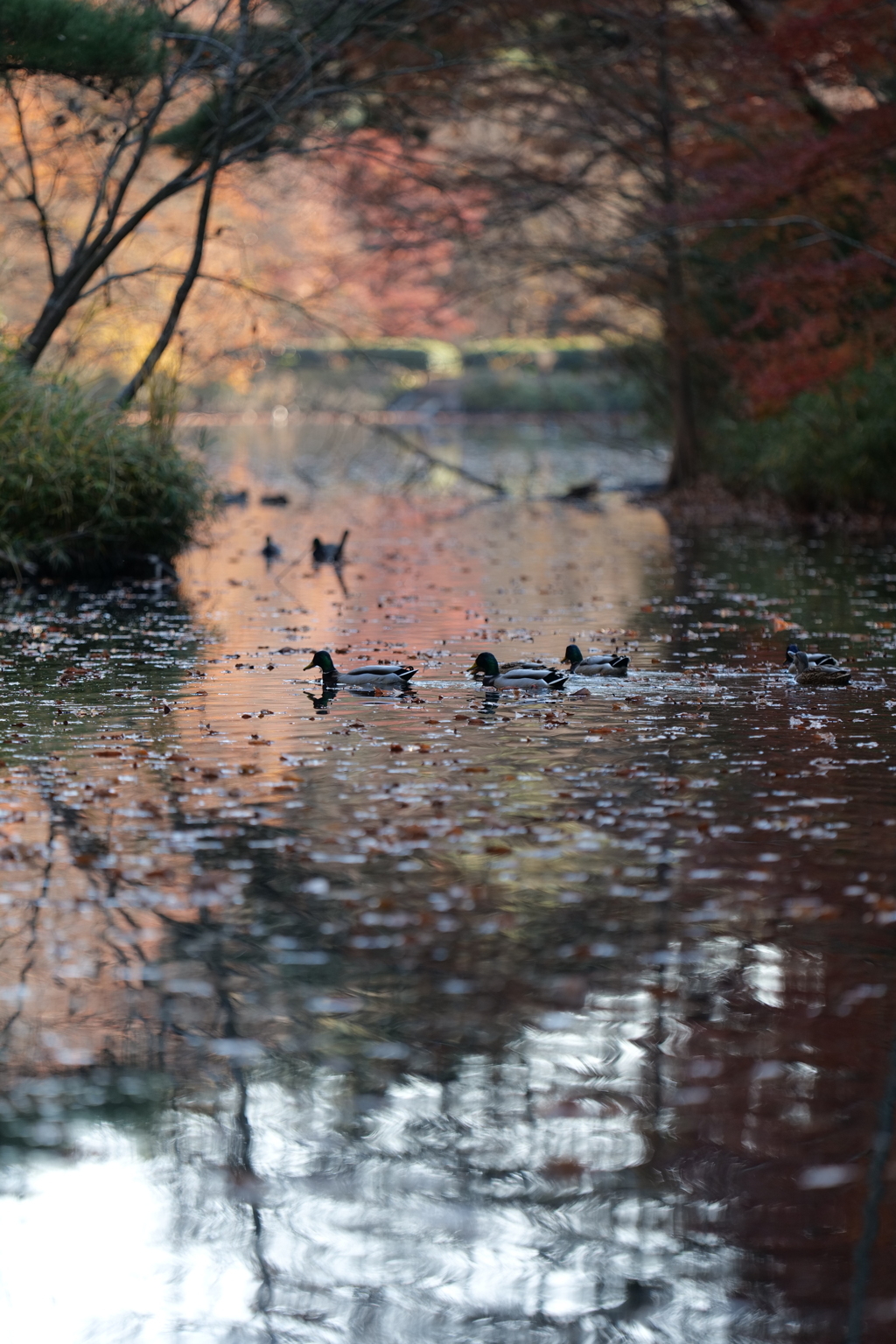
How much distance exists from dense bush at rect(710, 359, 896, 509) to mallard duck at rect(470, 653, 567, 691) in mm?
13837

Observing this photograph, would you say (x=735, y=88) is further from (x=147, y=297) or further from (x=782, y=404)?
(x=147, y=297)

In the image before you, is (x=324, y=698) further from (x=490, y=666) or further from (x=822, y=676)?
(x=822, y=676)

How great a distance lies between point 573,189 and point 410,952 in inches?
967

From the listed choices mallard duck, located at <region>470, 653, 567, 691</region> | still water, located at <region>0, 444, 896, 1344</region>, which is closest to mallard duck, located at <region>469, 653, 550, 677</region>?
mallard duck, located at <region>470, 653, 567, 691</region>

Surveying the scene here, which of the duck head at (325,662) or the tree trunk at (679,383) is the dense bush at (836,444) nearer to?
the tree trunk at (679,383)

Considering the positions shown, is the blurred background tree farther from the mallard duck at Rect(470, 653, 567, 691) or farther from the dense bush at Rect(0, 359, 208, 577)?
the mallard duck at Rect(470, 653, 567, 691)

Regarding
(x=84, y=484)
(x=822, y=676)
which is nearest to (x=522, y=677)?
(x=822, y=676)

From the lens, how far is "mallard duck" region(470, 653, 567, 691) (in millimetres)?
11422

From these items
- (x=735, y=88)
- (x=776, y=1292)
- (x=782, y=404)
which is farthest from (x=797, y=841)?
(x=735, y=88)

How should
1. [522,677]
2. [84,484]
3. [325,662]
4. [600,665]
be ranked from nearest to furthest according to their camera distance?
[522,677] → [325,662] → [600,665] → [84,484]

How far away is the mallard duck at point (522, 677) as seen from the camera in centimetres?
1142

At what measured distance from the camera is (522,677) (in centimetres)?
1144

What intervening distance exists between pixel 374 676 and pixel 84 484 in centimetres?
800

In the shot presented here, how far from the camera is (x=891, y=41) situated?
22531 mm
